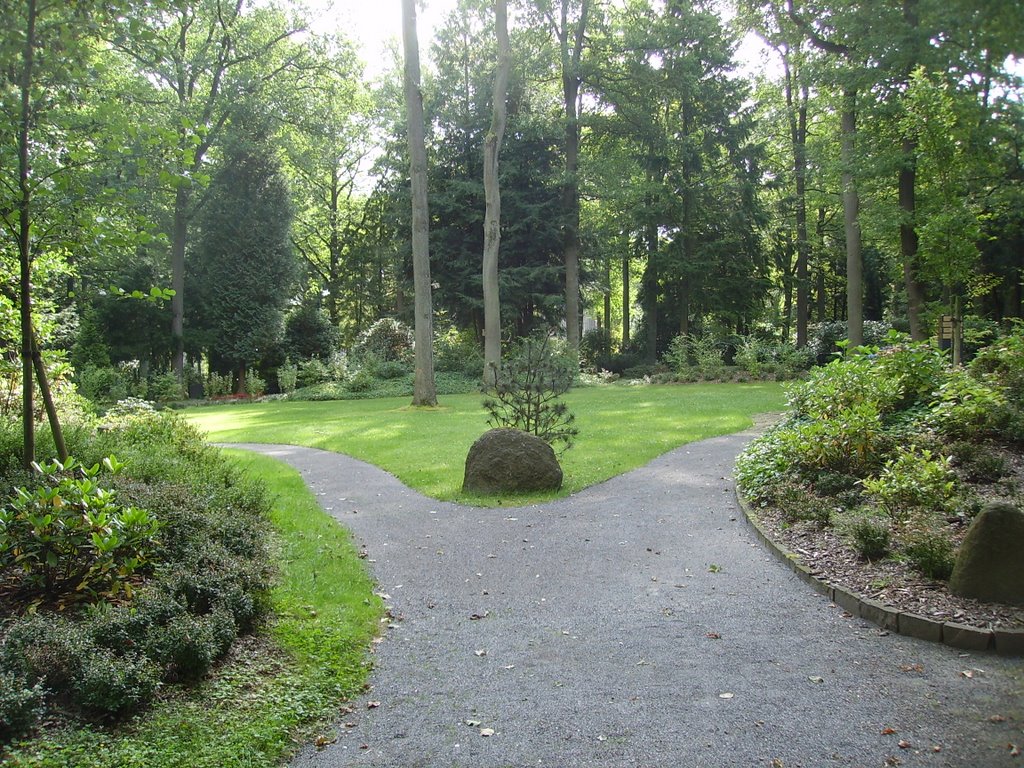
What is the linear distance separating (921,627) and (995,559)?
712 millimetres

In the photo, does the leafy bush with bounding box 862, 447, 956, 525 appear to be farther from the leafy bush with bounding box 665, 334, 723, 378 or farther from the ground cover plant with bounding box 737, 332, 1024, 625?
the leafy bush with bounding box 665, 334, 723, 378

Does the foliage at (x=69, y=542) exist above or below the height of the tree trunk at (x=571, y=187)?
below

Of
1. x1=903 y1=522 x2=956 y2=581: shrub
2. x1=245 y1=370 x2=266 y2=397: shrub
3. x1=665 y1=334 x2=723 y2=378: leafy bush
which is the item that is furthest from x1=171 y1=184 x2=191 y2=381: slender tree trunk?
x1=903 y1=522 x2=956 y2=581: shrub

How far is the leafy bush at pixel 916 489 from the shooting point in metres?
6.04

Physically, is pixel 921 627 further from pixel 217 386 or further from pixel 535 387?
pixel 217 386

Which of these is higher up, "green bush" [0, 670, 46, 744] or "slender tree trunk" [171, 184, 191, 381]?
"slender tree trunk" [171, 184, 191, 381]

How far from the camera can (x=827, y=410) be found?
888 centimetres

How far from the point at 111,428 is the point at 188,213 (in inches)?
842

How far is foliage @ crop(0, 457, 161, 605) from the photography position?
163 inches

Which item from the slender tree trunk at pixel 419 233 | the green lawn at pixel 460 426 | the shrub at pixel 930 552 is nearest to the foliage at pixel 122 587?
the green lawn at pixel 460 426

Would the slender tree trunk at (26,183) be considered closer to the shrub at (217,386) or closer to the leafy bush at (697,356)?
the leafy bush at (697,356)

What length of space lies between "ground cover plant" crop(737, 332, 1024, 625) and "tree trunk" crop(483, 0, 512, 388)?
13244 millimetres

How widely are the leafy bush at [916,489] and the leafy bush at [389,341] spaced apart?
2495cm

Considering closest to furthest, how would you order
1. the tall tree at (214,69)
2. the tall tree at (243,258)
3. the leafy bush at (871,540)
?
the leafy bush at (871,540) → the tall tree at (214,69) → the tall tree at (243,258)
